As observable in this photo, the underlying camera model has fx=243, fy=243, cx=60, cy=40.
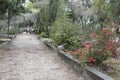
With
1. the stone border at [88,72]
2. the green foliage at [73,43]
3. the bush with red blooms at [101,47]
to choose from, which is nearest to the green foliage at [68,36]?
the green foliage at [73,43]

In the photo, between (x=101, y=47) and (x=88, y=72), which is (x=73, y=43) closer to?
(x=101, y=47)

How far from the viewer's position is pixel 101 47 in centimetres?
843

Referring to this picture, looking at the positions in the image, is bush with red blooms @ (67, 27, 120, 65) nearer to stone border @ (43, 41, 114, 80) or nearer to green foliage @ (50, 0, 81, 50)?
stone border @ (43, 41, 114, 80)

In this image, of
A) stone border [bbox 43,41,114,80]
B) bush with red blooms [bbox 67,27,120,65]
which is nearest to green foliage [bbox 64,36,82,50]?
stone border [bbox 43,41,114,80]

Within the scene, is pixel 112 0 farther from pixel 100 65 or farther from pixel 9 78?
pixel 9 78

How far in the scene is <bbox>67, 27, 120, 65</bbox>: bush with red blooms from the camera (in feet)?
27.2

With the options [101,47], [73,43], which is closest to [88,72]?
[101,47]

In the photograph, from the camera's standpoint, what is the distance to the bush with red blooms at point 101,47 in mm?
8289

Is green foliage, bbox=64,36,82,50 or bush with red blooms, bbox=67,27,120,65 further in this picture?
green foliage, bbox=64,36,82,50

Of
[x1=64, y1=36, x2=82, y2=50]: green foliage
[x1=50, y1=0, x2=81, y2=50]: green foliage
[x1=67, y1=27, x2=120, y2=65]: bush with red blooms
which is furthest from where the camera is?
[x1=50, y1=0, x2=81, y2=50]: green foliage

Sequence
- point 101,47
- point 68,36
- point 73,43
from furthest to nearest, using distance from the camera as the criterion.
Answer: point 68,36 < point 73,43 < point 101,47

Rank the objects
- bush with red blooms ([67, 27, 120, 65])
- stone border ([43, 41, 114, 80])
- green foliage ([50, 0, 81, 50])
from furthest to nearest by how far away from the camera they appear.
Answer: green foliage ([50, 0, 81, 50]) < bush with red blooms ([67, 27, 120, 65]) < stone border ([43, 41, 114, 80])

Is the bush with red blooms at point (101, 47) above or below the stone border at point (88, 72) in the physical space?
above

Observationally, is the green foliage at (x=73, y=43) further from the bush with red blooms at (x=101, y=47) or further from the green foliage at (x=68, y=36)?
the bush with red blooms at (x=101, y=47)
